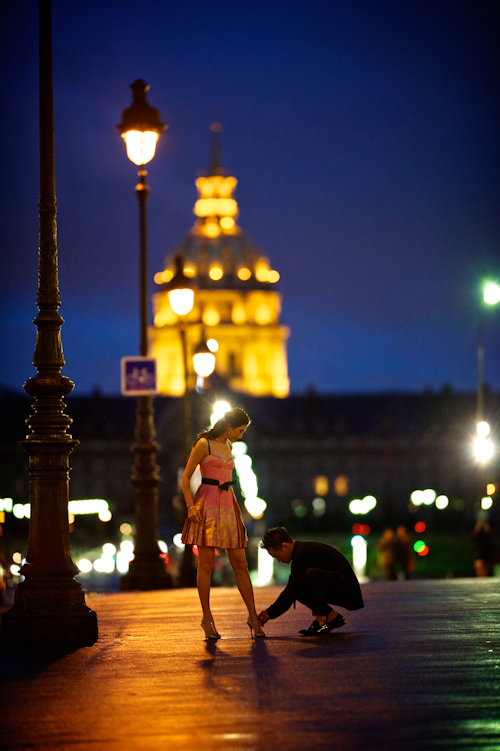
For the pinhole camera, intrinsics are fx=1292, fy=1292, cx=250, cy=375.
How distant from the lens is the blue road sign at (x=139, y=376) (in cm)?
1994

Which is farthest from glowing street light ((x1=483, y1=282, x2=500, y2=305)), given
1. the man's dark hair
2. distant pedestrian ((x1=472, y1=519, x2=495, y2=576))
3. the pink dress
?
the pink dress

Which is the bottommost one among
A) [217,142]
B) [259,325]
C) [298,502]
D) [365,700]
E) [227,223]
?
[365,700]

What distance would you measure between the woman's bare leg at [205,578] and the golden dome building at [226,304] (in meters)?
148

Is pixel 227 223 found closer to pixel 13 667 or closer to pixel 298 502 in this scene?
pixel 298 502

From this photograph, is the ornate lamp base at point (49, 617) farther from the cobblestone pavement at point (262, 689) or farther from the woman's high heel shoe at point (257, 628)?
the woman's high heel shoe at point (257, 628)

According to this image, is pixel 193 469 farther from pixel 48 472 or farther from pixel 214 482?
pixel 48 472

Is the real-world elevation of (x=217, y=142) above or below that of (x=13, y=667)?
above

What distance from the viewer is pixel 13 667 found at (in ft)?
29.7

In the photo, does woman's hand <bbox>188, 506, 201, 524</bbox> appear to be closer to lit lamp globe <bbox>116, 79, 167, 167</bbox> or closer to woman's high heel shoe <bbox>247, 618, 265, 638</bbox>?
woman's high heel shoe <bbox>247, 618, 265, 638</bbox>

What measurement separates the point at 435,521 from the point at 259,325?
79.4m

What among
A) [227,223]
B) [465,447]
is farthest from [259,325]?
[465,447]

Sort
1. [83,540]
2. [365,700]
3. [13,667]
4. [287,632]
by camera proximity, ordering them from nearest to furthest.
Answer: [365,700] → [13,667] → [287,632] → [83,540]

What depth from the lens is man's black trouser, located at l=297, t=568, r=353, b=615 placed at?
1050 centimetres

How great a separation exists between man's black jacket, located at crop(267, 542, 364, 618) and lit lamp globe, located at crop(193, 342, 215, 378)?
14.0 metres
